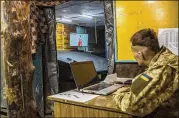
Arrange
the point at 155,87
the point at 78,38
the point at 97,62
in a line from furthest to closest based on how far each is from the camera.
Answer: the point at 78,38 → the point at 97,62 → the point at 155,87

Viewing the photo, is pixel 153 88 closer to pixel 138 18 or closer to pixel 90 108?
pixel 90 108

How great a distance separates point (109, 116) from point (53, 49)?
6.20 ft

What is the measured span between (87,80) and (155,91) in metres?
0.88

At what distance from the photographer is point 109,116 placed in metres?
1.29

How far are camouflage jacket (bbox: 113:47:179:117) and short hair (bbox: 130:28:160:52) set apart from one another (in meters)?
0.08

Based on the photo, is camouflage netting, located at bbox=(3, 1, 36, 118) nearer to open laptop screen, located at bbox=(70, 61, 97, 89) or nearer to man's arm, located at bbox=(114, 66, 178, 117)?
open laptop screen, located at bbox=(70, 61, 97, 89)

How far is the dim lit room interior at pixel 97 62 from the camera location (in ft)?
3.36

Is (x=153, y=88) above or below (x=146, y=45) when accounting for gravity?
below

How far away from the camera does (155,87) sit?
1000mm

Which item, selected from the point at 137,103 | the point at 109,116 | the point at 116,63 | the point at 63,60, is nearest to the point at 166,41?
the point at 137,103

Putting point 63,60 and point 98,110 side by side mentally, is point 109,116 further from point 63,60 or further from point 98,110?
point 63,60

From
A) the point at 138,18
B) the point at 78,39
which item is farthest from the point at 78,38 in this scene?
the point at 138,18

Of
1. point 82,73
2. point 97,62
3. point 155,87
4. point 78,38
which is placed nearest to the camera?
point 155,87

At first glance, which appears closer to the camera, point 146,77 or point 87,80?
point 146,77
